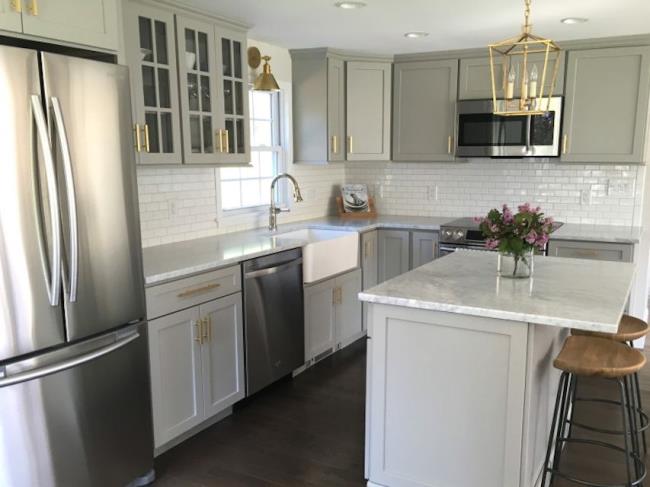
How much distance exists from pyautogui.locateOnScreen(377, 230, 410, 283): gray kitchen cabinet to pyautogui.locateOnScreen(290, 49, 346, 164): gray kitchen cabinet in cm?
77

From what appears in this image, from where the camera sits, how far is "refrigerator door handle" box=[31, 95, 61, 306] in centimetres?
206

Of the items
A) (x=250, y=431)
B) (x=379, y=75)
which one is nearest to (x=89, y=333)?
(x=250, y=431)

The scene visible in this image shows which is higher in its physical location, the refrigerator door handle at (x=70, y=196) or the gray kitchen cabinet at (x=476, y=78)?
the gray kitchen cabinet at (x=476, y=78)

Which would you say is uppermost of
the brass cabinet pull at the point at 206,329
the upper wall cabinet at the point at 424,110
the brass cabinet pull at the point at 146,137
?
the upper wall cabinet at the point at 424,110

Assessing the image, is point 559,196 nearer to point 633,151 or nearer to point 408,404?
point 633,151

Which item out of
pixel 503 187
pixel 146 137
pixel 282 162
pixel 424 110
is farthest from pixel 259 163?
pixel 503 187

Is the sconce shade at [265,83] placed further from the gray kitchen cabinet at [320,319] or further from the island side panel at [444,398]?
the island side panel at [444,398]

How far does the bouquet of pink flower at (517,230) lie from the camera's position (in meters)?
A: 2.51

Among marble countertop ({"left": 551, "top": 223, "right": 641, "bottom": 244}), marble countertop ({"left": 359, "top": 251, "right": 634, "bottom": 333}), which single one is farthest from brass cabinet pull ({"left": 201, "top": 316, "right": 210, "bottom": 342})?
marble countertop ({"left": 551, "top": 223, "right": 641, "bottom": 244})

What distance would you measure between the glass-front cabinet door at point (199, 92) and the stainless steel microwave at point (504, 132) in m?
2.09

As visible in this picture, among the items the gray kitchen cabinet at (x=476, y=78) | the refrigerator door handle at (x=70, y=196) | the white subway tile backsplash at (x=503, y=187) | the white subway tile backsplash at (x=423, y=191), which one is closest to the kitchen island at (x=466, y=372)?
the refrigerator door handle at (x=70, y=196)

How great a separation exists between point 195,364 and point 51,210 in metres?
1.19

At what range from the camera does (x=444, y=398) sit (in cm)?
232

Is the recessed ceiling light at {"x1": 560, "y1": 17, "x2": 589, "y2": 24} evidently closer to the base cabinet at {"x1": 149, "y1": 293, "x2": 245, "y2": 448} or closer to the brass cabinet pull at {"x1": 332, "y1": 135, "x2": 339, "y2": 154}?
the brass cabinet pull at {"x1": 332, "y1": 135, "x2": 339, "y2": 154}
